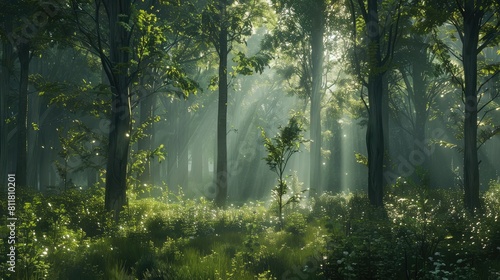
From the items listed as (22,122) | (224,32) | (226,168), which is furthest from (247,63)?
(22,122)

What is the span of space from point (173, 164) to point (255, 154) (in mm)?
7285

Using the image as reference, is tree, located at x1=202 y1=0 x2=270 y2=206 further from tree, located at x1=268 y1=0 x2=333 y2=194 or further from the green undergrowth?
tree, located at x1=268 y1=0 x2=333 y2=194

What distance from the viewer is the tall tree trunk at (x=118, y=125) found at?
1167 centimetres

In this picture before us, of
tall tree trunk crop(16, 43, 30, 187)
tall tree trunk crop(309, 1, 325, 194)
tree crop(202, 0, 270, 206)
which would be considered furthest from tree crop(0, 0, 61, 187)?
tall tree trunk crop(309, 1, 325, 194)

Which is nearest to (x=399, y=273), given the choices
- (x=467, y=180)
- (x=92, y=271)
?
(x=92, y=271)

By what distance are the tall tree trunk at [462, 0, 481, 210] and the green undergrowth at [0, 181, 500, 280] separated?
6.64 ft

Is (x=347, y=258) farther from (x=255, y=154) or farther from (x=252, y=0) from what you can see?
(x=255, y=154)

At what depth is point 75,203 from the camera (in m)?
12.8

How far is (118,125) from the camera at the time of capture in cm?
1179

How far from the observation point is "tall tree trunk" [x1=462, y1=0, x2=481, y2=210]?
13.4 meters

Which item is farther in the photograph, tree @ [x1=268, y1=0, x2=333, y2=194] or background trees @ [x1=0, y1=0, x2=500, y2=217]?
tree @ [x1=268, y1=0, x2=333, y2=194]

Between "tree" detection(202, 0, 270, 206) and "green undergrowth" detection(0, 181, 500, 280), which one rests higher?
"tree" detection(202, 0, 270, 206)

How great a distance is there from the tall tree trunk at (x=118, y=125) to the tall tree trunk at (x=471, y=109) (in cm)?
936

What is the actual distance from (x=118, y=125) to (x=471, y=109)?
9.63 meters
